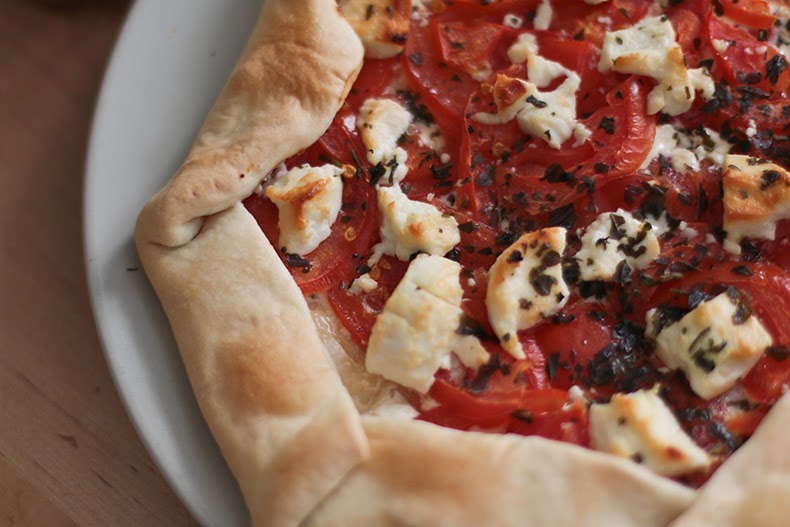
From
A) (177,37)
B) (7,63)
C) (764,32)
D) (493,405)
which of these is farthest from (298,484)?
(7,63)

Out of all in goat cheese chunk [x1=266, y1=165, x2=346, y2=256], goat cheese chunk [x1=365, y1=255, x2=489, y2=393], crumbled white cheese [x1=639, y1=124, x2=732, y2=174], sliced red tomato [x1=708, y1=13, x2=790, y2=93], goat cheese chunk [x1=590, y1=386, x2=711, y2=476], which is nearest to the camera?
goat cheese chunk [x1=590, y1=386, x2=711, y2=476]

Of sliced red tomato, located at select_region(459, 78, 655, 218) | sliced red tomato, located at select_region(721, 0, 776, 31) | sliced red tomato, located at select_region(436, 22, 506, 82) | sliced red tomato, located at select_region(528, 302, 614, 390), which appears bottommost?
sliced red tomato, located at select_region(528, 302, 614, 390)

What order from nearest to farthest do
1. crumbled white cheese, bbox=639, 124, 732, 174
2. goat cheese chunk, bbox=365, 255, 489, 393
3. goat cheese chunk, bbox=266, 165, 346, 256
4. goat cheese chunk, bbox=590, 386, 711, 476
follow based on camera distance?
goat cheese chunk, bbox=590, 386, 711, 476
goat cheese chunk, bbox=365, 255, 489, 393
goat cheese chunk, bbox=266, 165, 346, 256
crumbled white cheese, bbox=639, 124, 732, 174

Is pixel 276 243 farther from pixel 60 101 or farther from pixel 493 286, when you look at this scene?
pixel 60 101

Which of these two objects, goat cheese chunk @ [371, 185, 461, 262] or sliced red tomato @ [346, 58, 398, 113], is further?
sliced red tomato @ [346, 58, 398, 113]

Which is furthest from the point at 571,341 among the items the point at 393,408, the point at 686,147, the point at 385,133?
the point at 385,133

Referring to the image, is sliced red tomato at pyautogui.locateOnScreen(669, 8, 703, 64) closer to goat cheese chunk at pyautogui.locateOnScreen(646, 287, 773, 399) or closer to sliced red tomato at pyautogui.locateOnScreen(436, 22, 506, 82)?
sliced red tomato at pyautogui.locateOnScreen(436, 22, 506, 82)

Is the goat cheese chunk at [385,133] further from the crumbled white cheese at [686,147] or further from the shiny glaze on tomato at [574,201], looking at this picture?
the crumbled white cheese at [686,147]

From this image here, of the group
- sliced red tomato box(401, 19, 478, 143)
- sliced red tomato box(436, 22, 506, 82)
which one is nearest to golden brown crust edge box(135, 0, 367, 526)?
sliced red tomato box(401, 19, 478, 143)
